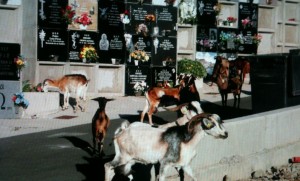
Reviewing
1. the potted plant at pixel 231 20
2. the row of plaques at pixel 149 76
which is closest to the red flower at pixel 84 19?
the row of plaques at pixel 149 76

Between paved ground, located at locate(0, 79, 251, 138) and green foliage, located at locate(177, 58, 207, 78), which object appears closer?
paved ground, located at locate(0, 79, 251, 138)

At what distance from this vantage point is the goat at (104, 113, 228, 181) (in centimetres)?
723

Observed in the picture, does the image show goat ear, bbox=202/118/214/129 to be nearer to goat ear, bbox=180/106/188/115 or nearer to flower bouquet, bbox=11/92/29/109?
goat ear, bbox=180/106/188/115

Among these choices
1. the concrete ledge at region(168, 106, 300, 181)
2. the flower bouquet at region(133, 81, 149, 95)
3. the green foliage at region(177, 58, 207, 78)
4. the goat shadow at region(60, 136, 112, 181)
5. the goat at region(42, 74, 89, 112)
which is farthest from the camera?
the green foliage at region(177, 58, 207, 78)

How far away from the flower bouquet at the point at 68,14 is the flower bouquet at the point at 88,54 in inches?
49.5

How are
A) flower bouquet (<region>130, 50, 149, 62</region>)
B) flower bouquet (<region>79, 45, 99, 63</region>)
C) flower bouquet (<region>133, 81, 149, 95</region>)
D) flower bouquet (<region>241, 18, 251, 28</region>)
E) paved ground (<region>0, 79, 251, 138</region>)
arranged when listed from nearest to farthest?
paved ground (<region>0, 79, 251, 138</region>), flower bouquet (<region>79, 45, 99, 63</region>), flower bouquet (<region>133, 81, 149, 95</region>), flower bouquet (<region>130, 50, 149, 62</region>), flower bouquet (<region>241, 18, 251, 28</region>)

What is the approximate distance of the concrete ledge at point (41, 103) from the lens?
17.1m

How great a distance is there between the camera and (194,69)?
73.2ft

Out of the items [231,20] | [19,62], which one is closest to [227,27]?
[231,20]

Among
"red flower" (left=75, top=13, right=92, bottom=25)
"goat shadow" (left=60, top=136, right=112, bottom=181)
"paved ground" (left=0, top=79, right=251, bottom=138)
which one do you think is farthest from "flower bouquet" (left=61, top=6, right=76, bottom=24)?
"goat shadow" (left=60, top=136, right=112, bottom=181)

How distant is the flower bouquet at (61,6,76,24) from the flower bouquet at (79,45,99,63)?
4.13ft

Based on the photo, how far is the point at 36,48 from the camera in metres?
19.6

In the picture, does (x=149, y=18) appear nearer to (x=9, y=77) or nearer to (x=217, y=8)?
(x=217, y=8)

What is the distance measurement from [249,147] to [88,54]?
1181 centimetres
